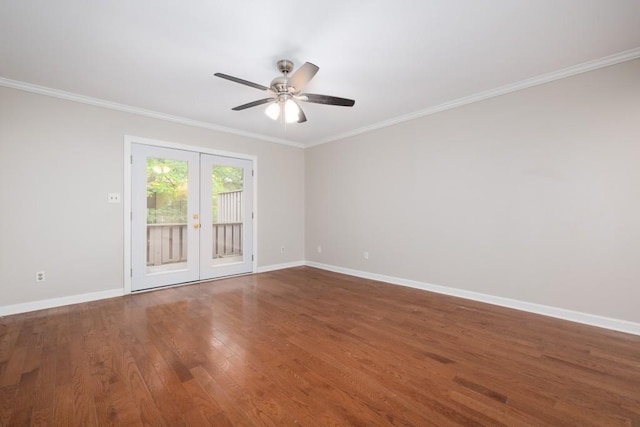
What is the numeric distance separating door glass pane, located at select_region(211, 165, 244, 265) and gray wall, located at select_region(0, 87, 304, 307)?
101cm

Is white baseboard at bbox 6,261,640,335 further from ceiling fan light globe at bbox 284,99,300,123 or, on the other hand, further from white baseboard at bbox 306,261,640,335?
ceiling fan light globe at bbox 284,99,300,123

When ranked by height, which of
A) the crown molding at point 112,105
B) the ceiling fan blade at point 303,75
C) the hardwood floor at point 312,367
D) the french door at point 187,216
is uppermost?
the crown molding at point 112,105

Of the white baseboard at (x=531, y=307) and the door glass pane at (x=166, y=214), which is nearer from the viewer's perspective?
the white baseboard at (x=531, y=307)

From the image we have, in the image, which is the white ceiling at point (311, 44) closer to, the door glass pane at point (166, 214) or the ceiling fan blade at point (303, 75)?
the ceiling fan blade at point (303, 75)

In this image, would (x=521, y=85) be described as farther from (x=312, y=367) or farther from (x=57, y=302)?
(x=57, y=302)

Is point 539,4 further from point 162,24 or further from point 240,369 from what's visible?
point 240,369

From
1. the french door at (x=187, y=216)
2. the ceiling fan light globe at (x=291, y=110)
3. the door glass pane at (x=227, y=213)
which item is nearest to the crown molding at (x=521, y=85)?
the ceiling fan light globe at (x=291, y=110)

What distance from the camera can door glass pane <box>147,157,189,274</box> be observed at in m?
4.16

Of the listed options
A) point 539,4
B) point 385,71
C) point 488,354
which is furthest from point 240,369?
point 539,4

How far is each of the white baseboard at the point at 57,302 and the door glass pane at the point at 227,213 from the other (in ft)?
4.82

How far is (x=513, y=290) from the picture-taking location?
3.30 m

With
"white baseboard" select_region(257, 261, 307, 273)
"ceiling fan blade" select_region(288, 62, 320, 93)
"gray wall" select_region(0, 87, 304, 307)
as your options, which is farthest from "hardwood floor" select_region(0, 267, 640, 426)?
"ceiling fan blade" select_region(288, 62, 320, 93)

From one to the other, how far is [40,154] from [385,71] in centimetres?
422

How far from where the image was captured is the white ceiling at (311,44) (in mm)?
2051
